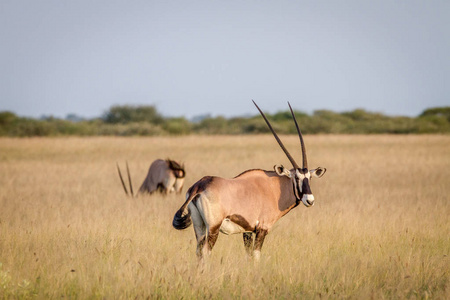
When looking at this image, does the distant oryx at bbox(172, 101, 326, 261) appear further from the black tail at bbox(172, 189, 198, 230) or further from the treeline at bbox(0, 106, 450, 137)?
the treeline at bbox(0, 106, 450, 137)

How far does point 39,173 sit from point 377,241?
45.7 ft

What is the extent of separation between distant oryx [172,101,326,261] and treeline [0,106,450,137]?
43196 mm

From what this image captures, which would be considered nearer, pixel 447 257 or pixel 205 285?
pixel 205 285

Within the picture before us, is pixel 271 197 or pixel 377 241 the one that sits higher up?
pixel 271 197

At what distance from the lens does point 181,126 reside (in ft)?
190

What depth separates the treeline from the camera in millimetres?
50219

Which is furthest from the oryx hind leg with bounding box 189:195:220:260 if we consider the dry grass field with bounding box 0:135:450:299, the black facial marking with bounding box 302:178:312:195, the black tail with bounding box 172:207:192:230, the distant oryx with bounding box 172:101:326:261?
the black facial marking with bounding box 302:178:312:195

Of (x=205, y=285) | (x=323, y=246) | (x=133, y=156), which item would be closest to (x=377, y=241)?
(x=323, y=246)

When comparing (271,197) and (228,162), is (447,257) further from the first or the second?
(228,162)

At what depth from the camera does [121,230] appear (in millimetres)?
8156

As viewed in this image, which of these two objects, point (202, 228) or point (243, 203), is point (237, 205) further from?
point (202, 228)

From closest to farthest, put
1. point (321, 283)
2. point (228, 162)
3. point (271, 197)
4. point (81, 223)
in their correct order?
point (321, 283)
point (271, 197)
point (81, 223)
point (228, 162)

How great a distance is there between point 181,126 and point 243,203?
52.2 metres

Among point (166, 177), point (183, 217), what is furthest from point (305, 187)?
point (166, 177)
